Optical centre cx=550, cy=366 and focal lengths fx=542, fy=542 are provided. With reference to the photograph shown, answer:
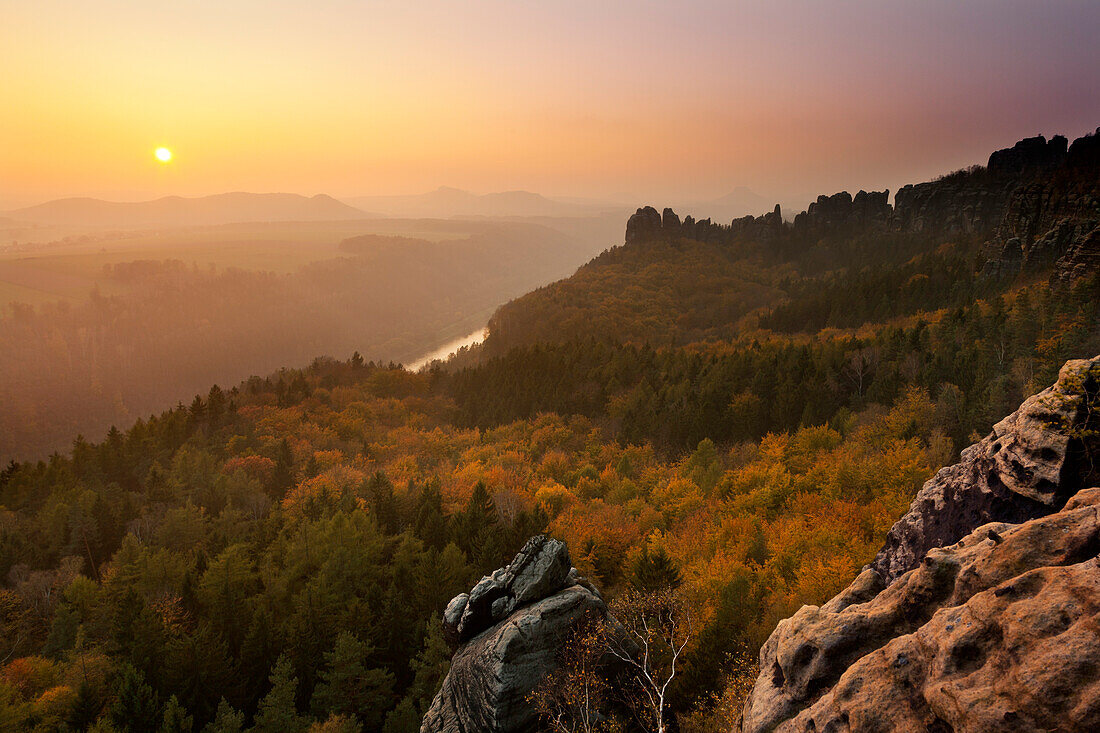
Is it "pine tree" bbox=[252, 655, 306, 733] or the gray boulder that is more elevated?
the gray boulder

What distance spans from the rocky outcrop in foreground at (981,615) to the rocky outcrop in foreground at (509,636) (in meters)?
11.9

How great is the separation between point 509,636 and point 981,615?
19154mm

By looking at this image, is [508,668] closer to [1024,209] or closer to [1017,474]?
[1017,474]

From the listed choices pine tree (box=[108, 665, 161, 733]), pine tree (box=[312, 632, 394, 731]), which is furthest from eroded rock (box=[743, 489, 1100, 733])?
pine tree (box=[108, 665, 161, 733])

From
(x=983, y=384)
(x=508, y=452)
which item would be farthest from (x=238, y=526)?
(x=983, y=384)

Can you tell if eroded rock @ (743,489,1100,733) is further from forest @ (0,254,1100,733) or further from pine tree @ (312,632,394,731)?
pine tree @ (312,632,394,731)

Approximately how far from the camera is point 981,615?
933 cm

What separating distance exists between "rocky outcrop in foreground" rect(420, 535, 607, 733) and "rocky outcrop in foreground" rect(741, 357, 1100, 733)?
A: 11.9 meters

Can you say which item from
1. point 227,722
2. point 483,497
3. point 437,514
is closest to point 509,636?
point 227,722

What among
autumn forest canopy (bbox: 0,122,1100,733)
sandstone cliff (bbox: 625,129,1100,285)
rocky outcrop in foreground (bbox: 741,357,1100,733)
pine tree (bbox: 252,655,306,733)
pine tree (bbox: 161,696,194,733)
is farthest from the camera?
sandstone cliff (bbox: 625,129,1100,285)

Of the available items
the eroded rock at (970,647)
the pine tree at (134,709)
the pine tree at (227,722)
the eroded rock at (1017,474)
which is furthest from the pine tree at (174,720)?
the eroded rock at (1017,474)

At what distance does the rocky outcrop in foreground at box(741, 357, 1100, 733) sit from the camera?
811 centimetres

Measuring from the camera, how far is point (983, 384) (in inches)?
2436

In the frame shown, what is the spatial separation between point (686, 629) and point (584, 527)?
19176mm
